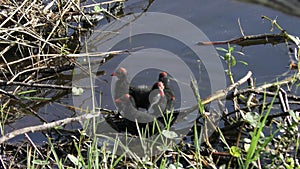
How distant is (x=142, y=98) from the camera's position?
3.44 meters

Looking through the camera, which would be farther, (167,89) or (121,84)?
(121,84)

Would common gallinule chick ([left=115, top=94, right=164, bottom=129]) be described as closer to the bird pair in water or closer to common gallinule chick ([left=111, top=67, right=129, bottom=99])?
the bird pair in water

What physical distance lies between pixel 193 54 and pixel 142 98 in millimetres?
621

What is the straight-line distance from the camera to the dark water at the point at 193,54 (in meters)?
3.52

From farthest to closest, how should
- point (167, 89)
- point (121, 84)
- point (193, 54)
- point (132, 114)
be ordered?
point (193, 54)
point (121, 84)
point (167, 89)
point (132, 114)

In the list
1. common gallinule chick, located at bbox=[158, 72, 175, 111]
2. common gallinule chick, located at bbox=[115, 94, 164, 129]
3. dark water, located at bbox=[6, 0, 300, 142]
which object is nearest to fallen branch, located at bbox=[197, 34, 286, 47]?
dark water, located at bbox=[6, 0, 300, 142]

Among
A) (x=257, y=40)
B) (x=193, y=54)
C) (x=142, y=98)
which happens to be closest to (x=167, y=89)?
(x=142, y=98)

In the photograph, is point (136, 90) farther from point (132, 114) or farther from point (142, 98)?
point (132, 114)

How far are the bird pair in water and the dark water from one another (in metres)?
0.10

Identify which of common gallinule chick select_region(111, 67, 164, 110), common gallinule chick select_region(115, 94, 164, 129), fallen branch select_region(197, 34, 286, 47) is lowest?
common gallinule chick select_region(115, 94, 164, 129)

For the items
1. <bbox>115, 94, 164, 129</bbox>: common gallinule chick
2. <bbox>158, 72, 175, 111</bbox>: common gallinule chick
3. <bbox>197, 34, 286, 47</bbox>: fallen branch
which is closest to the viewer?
<bbox>115, 94, 164, 129</bbox>: common gallinule chick

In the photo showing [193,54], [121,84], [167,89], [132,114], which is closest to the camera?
[132,114]

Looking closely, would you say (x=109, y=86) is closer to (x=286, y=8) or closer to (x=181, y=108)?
(x=181, y=108)

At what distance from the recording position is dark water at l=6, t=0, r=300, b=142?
138 inches
